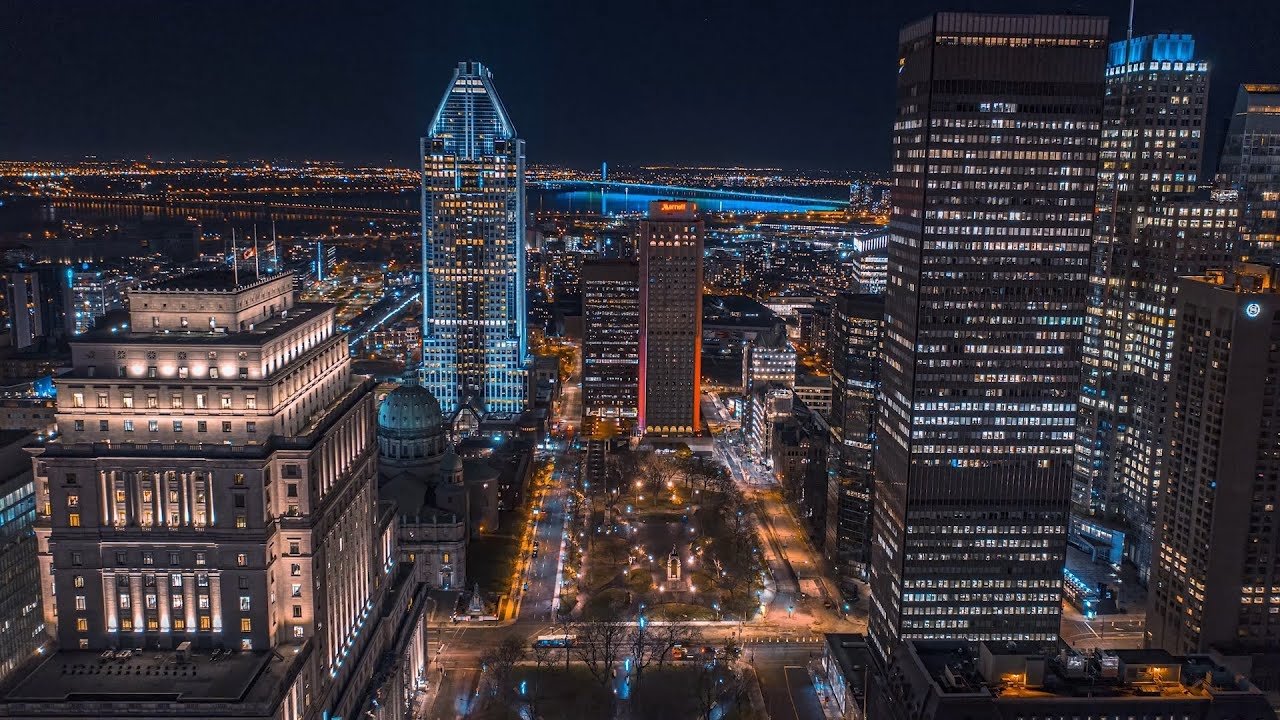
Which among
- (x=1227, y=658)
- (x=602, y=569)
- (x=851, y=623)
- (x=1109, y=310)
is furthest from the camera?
(x=1109, y=310)

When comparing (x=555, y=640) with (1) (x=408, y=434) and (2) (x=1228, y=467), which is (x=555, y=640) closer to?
(1) (x=408, y=434)

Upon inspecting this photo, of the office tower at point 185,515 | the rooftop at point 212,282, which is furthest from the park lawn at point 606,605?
the rooftop at point 212,282

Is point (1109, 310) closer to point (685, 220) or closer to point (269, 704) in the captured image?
point (685, 220)

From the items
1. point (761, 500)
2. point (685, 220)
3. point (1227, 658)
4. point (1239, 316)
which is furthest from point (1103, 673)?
point (685, 220)

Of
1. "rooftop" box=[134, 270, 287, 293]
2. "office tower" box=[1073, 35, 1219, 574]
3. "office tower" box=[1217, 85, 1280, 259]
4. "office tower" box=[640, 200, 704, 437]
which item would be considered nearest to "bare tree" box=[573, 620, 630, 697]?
"rooftop" box=[134, 270, 287, 293]

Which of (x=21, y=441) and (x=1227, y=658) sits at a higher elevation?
(x=21, y=441)

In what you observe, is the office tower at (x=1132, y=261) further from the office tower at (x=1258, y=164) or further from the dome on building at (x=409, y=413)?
the dome on building at (x=409, y=413)

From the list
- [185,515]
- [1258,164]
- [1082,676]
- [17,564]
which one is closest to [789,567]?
[1082,676]
